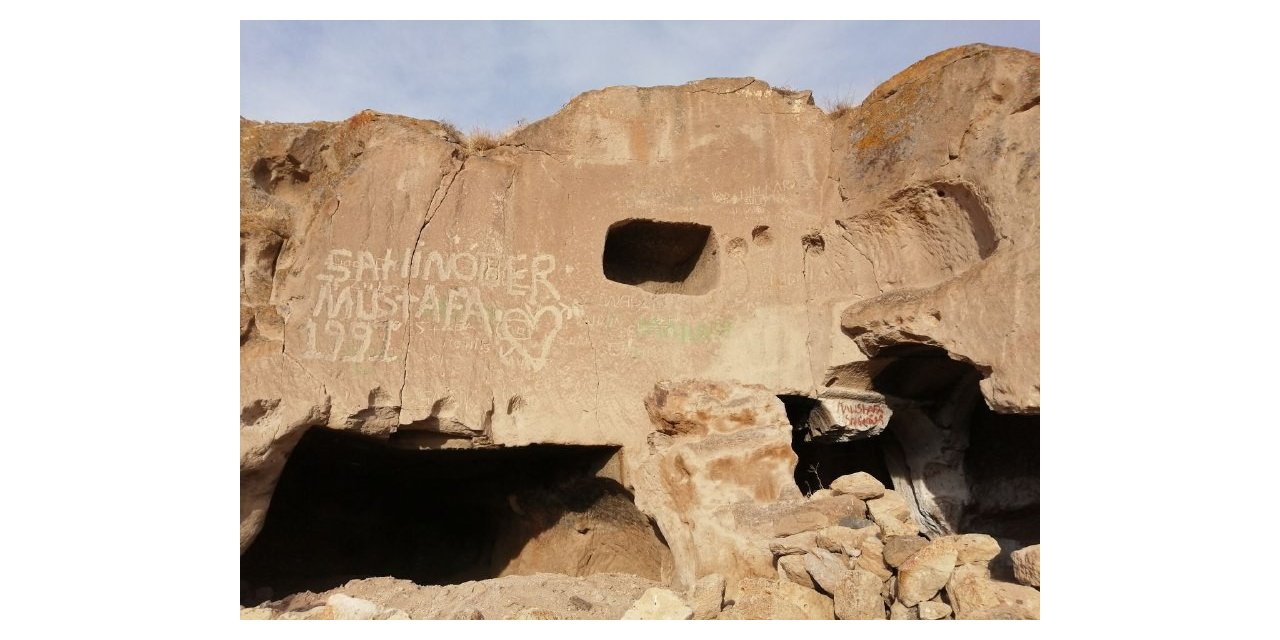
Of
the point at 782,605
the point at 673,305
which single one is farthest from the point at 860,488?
the point at 673,305

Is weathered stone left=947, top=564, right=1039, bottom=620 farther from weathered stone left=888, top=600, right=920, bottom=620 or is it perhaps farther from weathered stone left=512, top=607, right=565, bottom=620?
weathered stone left=512, top=607, right=565, bottom=620

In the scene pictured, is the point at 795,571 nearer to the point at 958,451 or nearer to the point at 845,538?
the point at 845,538

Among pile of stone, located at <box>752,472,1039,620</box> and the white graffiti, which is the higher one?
the white graffiti

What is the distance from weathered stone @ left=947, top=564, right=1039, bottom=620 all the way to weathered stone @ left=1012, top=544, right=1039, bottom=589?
4.3 inches

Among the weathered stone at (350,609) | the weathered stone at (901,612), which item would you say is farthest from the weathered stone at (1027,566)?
the weathered stone at (350,609)

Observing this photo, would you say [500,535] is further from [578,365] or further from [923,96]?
[923,96]

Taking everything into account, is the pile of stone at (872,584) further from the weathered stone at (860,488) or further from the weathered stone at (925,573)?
the weathered stone at (860,488)

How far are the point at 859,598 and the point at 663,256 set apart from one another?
3.00 meters

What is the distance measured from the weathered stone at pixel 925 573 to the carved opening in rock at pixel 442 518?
188cm

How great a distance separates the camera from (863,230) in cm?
Answer: 518

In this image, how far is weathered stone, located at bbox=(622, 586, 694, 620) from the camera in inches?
137

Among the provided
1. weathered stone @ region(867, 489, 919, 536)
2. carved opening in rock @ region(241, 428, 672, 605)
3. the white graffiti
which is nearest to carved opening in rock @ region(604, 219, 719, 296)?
the white graffiti

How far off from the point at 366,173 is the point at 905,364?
369cm

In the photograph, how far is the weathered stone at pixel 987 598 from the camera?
10.3ft
